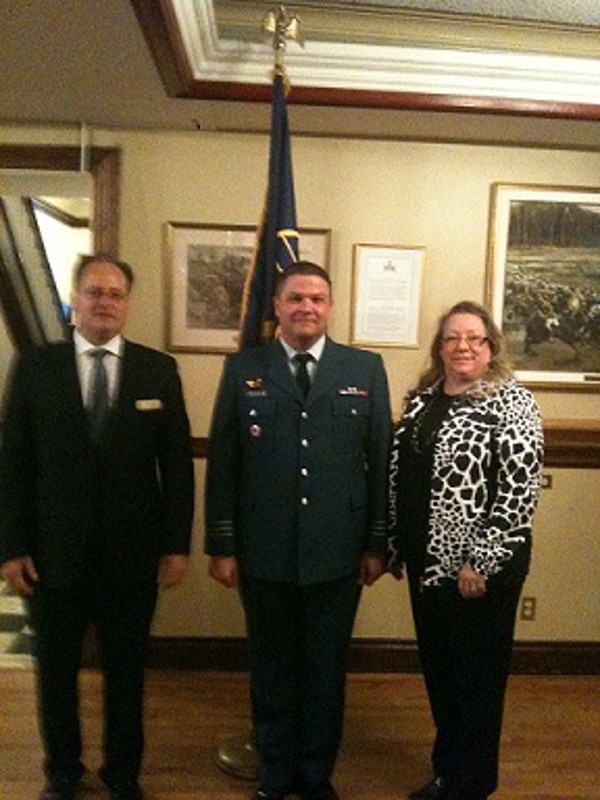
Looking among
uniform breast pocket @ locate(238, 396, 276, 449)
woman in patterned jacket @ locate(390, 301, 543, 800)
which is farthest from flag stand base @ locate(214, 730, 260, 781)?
uniform breast pocket @ locate(238, 396, 276, 449)

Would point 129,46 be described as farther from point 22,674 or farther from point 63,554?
point 22,674

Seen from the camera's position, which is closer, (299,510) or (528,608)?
(299,510)

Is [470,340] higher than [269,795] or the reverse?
higher

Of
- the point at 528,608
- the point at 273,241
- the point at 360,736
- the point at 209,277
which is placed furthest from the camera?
the point at 528,608

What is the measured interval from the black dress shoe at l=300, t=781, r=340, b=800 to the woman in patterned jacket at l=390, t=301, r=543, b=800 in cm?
33

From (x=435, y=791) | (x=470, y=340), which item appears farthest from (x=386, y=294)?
(x=435, y=791)

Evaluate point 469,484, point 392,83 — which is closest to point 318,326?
point 469,484

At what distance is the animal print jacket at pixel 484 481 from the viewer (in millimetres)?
1791

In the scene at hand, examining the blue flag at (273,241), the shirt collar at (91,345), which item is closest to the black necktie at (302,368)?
the blue flag at (273,241)

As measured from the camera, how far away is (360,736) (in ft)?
8.00

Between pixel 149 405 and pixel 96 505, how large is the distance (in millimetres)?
279

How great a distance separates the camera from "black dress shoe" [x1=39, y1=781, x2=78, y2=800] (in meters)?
1.95

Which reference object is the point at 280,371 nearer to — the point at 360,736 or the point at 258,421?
the point at 258,421

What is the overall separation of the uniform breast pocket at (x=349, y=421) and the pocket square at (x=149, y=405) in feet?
1.47
